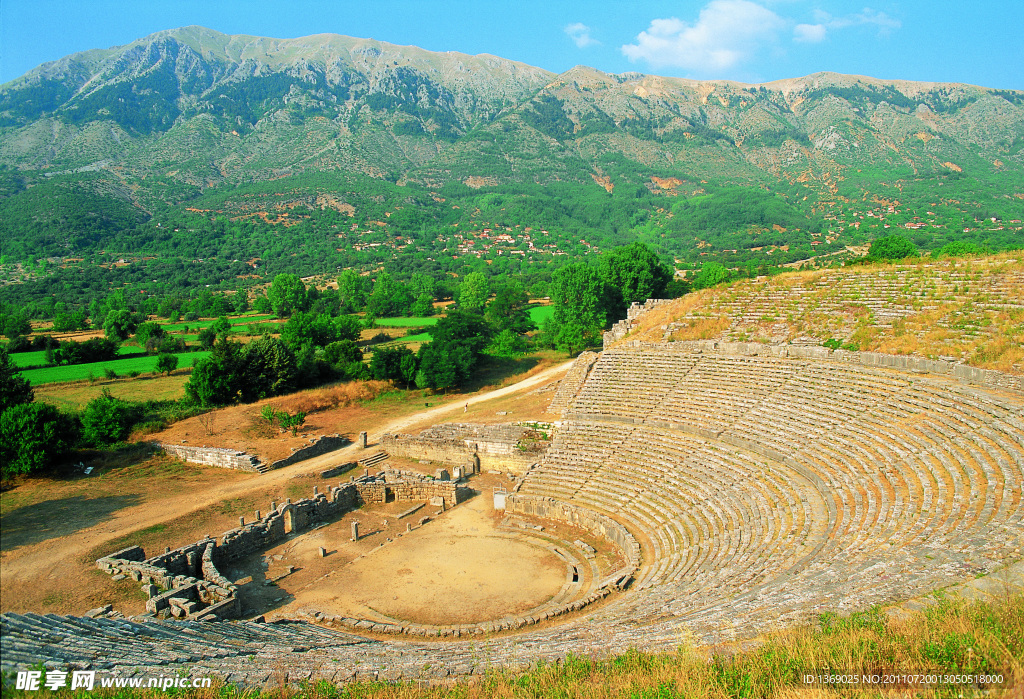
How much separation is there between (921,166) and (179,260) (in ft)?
551

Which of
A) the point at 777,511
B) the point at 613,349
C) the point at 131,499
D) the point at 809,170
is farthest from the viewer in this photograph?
the point at 809,170

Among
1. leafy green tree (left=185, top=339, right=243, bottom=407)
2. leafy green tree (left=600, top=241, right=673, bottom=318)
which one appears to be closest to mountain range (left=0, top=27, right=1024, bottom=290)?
leafy green tree (left=600, top=241, right=673, bottom=318)

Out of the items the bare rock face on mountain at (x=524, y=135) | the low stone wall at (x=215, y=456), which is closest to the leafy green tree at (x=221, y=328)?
the low stone wall at (x=215, y=456)

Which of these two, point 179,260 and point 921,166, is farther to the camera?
point 921,166

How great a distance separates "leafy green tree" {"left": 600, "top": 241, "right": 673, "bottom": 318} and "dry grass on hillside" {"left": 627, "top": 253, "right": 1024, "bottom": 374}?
780 inches

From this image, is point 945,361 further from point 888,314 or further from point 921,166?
point 921,166

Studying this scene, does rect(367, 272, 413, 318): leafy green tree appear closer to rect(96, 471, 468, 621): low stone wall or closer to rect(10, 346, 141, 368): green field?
rect(10, 346, 141, 368): green field

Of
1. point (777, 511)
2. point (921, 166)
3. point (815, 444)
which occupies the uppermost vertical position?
point (921, 166)

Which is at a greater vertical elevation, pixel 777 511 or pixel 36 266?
pixel 36 266

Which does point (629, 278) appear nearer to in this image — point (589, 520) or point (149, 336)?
point (589, 520)

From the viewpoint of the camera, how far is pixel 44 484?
24.0m

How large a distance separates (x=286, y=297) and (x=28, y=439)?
5643 cm

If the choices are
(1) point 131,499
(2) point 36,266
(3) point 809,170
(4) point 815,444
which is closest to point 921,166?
(3) point 809,170

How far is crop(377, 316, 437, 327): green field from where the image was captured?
72625 millimetres
